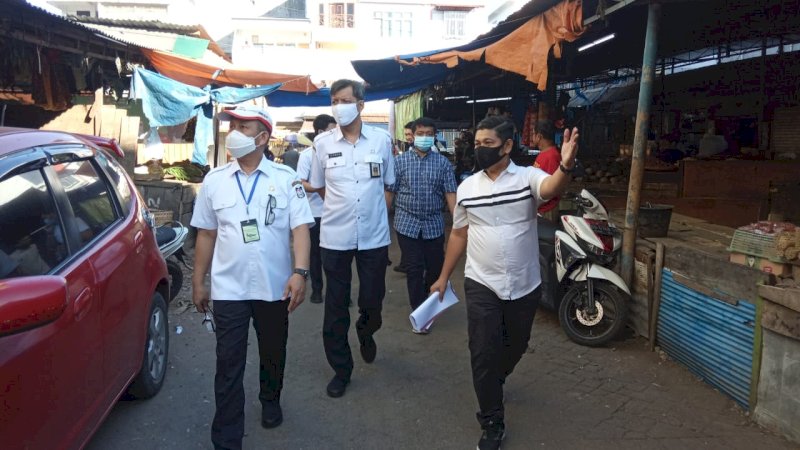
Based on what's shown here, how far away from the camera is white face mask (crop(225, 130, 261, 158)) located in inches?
122

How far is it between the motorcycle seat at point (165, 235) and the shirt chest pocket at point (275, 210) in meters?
2.49

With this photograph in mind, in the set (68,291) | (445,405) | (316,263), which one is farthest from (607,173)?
(68,291)

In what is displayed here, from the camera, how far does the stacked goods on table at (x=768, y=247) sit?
345 cm

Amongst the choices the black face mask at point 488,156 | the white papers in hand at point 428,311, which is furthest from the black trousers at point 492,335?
the black face mask at point 488,156

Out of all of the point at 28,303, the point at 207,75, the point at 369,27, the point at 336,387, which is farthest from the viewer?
the point at 369,27

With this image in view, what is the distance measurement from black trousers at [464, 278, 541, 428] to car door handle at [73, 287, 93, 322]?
189cm

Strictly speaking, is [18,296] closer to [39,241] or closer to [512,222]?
[39,241]

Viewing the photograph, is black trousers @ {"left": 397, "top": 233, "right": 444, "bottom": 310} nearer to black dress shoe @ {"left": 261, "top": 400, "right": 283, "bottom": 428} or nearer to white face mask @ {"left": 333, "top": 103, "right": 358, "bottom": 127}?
white face mask @ {"left": 333, "top": 103, "right": 358, "bottom": 127}

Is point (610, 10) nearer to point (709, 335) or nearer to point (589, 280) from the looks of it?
point (589, 280)

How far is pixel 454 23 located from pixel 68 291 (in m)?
44.9

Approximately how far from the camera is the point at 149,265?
3.81m

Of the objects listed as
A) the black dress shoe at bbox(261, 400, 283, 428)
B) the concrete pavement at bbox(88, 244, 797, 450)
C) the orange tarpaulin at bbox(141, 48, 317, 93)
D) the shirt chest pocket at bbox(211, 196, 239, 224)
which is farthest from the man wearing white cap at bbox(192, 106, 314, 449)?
the orange tarpaulin at bbox(141, 48, 317, 93)

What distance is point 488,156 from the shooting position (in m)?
3.19

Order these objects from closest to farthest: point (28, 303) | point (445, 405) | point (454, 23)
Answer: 1. point (28, 303)
2. point (445, 405)
3. point (454, 23)
